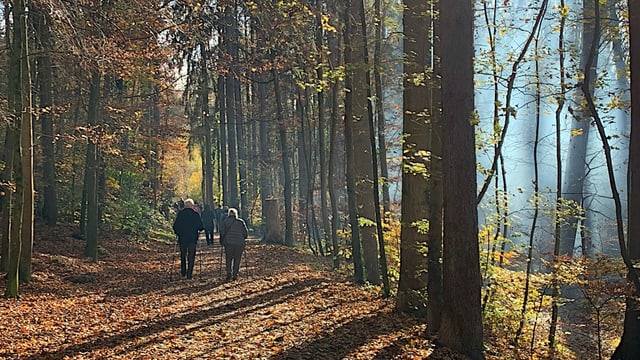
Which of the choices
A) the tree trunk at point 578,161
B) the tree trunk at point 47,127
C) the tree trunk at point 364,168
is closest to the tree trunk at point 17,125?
the tree trunk at point 47,127

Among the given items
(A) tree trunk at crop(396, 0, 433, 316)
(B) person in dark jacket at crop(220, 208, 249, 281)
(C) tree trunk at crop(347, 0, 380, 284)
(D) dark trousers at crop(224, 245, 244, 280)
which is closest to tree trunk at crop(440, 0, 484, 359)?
(A) tree trunk at crop(396, 0, 433, 316)

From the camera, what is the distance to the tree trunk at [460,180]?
22.7ft

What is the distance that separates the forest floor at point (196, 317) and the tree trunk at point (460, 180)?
21.8 inches

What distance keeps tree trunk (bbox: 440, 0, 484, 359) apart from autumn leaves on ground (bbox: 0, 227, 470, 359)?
0.56 metres

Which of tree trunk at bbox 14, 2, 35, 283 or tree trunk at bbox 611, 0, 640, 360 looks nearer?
tree trunk at bbox 611, 0, 640, 360

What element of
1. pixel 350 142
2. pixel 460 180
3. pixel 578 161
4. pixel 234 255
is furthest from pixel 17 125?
pixel 578 161

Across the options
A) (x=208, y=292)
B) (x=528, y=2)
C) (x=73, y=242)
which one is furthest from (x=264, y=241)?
(x=528, y=2)

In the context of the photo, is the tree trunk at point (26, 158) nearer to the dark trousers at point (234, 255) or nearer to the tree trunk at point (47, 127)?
the tree trunk at point (47, 127)

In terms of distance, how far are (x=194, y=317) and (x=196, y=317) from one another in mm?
34

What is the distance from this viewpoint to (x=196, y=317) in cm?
961

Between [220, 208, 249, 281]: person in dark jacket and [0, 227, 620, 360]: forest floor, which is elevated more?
[220, 208, 249, 281]: person in dark jacket

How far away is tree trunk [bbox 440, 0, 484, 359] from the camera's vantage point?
273 inches

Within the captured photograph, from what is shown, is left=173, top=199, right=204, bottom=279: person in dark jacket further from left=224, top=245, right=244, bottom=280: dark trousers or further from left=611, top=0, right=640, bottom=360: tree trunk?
left=611, top=0, right=640, bottom=360: tree trunk

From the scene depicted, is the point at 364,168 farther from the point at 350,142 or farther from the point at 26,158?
the point at 26,158
